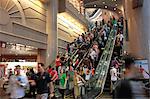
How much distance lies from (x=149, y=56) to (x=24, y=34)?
771cm

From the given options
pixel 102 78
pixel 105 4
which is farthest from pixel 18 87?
pixel 105 4

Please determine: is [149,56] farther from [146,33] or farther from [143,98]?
[143,98]

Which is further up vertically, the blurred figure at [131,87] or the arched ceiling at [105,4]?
the arched ceiling at [105,4]

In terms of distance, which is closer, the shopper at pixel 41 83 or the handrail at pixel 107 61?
the shopper at pixel 41 83

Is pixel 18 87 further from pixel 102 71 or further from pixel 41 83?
pixel 102 71

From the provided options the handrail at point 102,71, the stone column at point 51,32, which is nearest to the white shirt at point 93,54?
the handrail at point 102,71

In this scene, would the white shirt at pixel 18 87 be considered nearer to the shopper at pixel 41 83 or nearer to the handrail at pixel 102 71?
the shopper at pixel 41 83

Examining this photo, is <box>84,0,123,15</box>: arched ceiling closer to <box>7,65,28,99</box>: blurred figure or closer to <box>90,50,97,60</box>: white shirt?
<box>90,50,97,60</box>: white shirt

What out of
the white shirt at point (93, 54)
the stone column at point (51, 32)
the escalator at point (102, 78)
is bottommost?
the escalator at point (102, 78)

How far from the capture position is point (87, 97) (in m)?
10.0

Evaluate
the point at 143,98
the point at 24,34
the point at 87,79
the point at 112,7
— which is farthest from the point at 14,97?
the point at 112,7

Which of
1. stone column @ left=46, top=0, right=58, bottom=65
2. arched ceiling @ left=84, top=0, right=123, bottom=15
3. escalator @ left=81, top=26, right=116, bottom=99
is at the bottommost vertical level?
escalator @ left=81, top=26, right=116, bottom=99

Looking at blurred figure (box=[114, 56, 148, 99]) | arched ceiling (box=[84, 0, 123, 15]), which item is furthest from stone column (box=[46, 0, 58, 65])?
arched ceiling (box=[84, 0, 123, 15])

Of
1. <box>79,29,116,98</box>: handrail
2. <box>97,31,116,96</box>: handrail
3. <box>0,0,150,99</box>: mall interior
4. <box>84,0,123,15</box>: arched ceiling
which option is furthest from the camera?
<box>84,0,123,15</box>: arched ceiling
